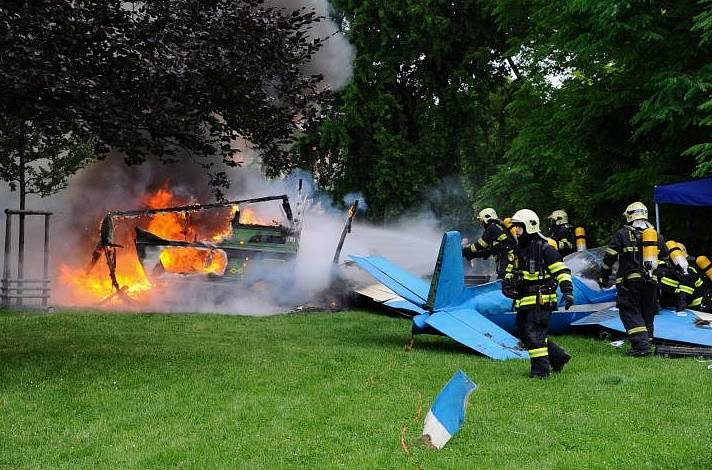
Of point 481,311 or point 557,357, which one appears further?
point 481,311

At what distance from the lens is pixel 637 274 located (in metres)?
8.84

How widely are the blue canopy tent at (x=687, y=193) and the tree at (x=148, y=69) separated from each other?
254 inches

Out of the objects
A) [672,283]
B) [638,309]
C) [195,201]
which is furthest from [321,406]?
[195,201]

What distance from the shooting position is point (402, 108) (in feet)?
78.5

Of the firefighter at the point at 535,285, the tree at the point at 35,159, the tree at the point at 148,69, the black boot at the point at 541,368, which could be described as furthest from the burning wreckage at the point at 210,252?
the black boot at the point at 541,368

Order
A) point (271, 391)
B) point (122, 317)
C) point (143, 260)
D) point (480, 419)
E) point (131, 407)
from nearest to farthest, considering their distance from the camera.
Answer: point (480, 419), point (131, 407), point (271, 391), point (122, 317), point (143, 260)

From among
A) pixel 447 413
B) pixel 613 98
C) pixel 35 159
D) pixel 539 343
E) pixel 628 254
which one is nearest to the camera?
pixel 447 413

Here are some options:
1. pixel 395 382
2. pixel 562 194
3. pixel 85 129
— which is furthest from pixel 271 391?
pixel 562 194

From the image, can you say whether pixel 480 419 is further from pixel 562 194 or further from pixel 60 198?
pixel 562 194

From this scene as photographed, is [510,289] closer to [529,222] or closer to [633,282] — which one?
[529,222]

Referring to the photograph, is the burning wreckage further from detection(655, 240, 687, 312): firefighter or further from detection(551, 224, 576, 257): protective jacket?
detection(655, 240, 687, 312): firefighter

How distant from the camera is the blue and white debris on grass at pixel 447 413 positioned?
475 cm

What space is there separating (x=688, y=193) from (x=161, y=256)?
1030cm

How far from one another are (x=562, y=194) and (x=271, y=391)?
1698cm
